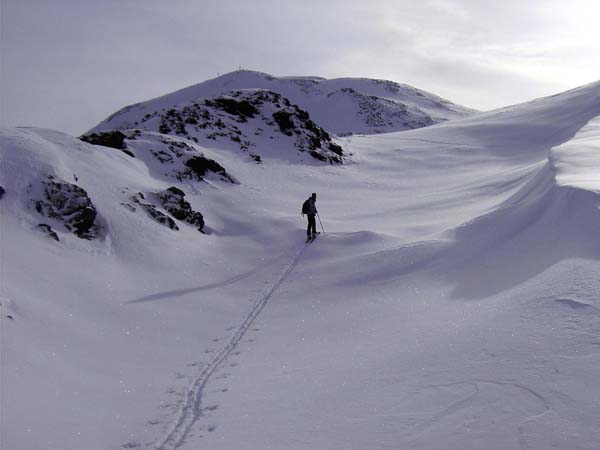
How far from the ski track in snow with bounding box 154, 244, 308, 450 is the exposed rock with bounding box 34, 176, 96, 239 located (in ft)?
17.9

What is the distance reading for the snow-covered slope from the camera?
296 feet

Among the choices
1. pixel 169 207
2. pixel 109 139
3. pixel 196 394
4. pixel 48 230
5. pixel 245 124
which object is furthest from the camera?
pixel 245 124

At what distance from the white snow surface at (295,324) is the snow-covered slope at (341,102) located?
2684 inches

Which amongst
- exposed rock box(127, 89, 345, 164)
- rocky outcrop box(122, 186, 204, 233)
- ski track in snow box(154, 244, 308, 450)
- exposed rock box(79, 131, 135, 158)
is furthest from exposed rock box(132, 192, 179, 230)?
exposed rock box(127, 89, 345, 164)

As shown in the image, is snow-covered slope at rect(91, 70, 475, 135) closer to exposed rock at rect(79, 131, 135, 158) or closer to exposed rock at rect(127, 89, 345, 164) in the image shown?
exposed rock at rect(127, 89, 345, 164)

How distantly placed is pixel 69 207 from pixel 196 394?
8.28 metres

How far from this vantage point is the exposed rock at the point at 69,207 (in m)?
12.8

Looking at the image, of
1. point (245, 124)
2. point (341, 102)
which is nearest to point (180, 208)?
point (245, 124)

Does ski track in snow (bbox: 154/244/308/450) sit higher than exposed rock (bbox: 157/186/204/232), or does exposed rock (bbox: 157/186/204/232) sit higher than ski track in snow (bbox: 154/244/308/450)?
exposed rock (bbox: 157/186/204/232)

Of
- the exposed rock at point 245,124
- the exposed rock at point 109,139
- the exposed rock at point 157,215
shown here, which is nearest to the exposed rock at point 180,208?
the exposed rock at point 157,215

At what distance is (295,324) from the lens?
393 inches

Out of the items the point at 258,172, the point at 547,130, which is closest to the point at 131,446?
the point at 258,172

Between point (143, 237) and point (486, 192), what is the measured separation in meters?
15.2

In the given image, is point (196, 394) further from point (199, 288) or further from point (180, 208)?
point (180, 208)
